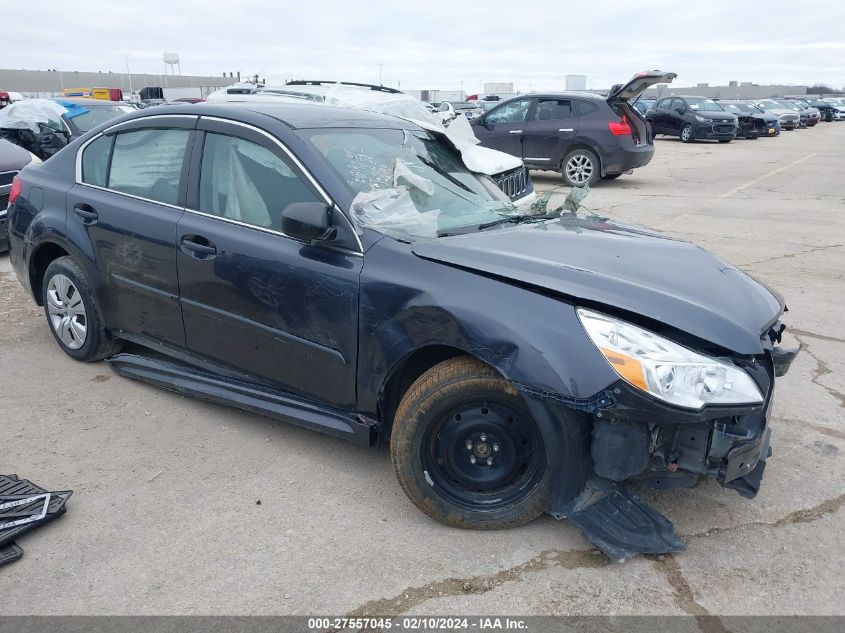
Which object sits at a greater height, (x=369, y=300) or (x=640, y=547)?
(x=369, y=300)

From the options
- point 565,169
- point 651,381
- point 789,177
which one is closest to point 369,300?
point 651,381

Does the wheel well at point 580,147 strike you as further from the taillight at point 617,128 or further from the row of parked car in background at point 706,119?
the row of parked car in background at point 706,119

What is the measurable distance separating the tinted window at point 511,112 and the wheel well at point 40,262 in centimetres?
1050

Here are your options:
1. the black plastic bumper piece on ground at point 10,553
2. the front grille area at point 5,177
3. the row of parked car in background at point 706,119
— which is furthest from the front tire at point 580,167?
the row of parked car in background at point 706,119

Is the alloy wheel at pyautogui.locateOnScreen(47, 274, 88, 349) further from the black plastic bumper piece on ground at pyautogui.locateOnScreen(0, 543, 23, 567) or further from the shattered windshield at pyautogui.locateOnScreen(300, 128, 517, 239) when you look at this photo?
the shattered windshield at pyautogui.locateOnScreen(300, 128, 517, 239)

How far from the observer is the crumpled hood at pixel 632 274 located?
262cm

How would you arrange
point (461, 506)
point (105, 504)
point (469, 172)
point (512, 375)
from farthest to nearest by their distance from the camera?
point (469, 172)
point (105, 504)
point (461, 506)
point (512, 375)

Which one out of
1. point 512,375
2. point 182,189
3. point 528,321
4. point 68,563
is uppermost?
point 182,189

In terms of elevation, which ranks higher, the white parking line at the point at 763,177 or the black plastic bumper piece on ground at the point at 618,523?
the white parking line at the point at 763,177

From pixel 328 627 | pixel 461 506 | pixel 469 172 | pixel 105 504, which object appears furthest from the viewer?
pixel 469 172

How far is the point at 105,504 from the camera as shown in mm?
3082

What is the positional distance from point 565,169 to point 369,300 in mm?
10892

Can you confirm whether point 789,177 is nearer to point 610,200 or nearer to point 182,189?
point 610,200

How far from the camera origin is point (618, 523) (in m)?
2.76
